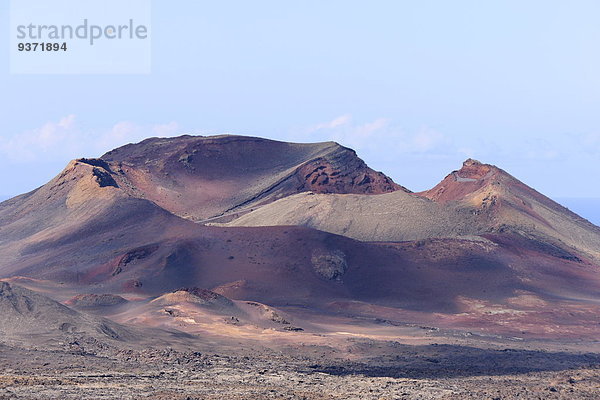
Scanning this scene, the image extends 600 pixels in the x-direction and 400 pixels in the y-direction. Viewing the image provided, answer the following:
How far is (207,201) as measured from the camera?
104188mm

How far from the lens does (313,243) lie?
225 ft

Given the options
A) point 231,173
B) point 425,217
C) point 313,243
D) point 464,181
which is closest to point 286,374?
point 313,243

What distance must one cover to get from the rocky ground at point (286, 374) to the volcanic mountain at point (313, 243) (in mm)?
10852

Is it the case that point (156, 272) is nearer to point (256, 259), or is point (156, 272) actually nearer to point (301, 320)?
point (256, 259)

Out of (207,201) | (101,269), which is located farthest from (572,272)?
(207,201)

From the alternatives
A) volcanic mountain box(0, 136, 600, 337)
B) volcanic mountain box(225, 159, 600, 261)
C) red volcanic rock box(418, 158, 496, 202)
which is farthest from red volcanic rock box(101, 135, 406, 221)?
volcanic mountain box(225, 159, 600, 261)

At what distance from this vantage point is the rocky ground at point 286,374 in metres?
29.8

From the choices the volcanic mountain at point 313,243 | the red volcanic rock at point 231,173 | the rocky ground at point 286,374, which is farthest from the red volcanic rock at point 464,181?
the rocky ground at point 286,374

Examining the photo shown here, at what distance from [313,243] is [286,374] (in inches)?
1342

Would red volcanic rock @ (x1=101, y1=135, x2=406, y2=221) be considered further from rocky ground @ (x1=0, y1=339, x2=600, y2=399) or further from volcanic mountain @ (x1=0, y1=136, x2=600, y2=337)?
rocky ground @ (x1=0, y1=339, x2=600, y2=399)

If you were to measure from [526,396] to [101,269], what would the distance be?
44.1m

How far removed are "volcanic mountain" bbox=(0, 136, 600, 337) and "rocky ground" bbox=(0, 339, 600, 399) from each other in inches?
427

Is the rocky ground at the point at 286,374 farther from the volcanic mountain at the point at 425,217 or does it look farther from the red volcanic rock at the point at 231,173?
the red volcanic rock at the point at 231,173

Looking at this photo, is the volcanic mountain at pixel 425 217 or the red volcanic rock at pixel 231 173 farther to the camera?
the red volcanic rock at pixel 231 173
